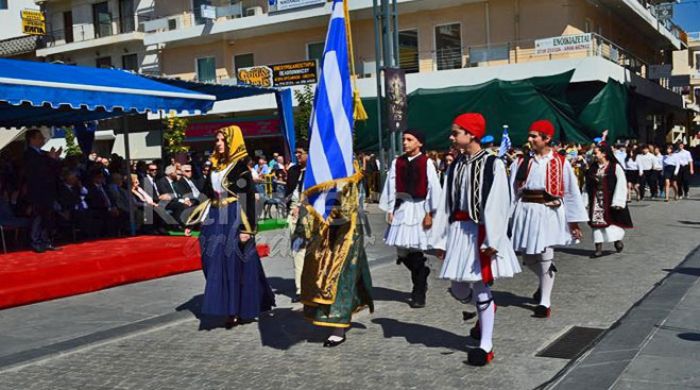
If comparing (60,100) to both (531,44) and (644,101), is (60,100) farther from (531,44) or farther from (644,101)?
(644,101)

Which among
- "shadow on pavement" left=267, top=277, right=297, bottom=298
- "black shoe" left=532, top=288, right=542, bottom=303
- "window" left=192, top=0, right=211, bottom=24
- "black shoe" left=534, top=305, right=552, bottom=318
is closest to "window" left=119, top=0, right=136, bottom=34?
"window" left=192, top=0, right=211, bottom=24

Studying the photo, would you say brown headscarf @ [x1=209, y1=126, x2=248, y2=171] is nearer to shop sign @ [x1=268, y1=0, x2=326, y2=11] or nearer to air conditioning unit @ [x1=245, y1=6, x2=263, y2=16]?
shop sign @ [x1=268, y1=0, x2=326, y2=11]

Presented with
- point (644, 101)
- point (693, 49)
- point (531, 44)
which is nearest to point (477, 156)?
point (531, 44)

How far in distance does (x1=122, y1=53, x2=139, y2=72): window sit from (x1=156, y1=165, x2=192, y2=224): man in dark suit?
87.3ft

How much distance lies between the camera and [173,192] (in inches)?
536

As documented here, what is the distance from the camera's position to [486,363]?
17.9 feet

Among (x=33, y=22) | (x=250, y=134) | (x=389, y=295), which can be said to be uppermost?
(x=33, y=22)

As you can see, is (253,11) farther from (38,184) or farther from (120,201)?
(38,184)

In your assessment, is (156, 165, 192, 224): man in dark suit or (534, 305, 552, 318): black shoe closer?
(534, 305, 552, 318): black shoe

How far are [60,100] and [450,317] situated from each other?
6181 millimetres

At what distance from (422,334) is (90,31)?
38.5 m

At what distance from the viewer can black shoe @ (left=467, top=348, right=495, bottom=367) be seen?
213 inches

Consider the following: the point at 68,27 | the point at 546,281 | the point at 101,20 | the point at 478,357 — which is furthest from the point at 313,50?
the point at 478,357

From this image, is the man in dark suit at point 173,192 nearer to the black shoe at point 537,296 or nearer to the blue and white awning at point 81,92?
the blue and white awning at point 81,92
